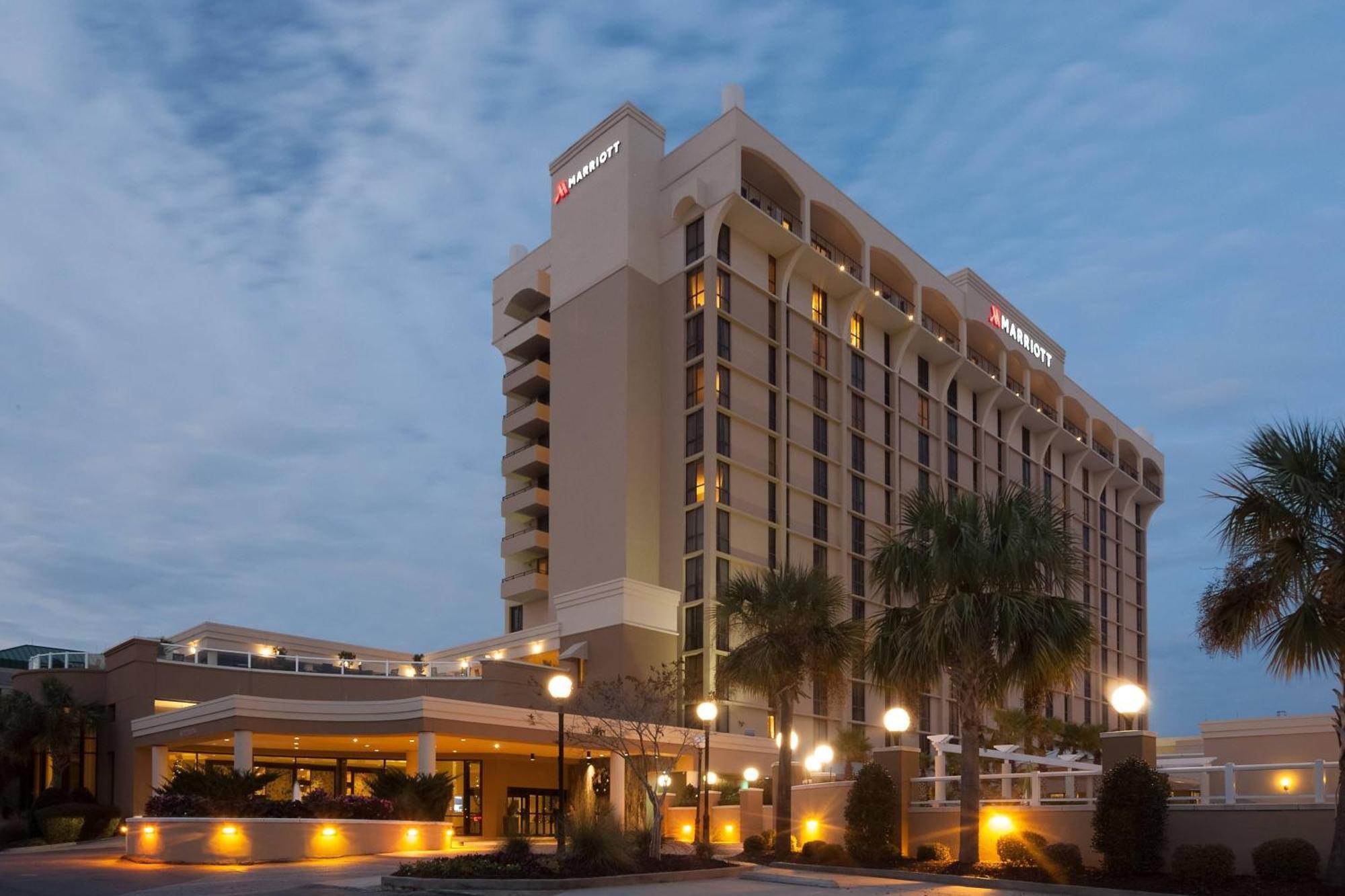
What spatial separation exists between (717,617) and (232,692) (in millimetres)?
22927

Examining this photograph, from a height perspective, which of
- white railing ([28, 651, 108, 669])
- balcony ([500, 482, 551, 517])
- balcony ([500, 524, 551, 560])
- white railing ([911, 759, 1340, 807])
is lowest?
white railing ([911, 759, 1340, 807])

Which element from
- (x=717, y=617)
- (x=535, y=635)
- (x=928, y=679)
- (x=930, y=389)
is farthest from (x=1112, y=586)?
(x=928, y=679)

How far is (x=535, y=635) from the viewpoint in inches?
2522

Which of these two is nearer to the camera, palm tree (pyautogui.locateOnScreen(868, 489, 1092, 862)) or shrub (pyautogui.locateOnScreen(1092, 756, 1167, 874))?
shrub (pyautogui.locateOnScreen(1092, 756, 1167, 874))

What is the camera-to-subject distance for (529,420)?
73562 mm

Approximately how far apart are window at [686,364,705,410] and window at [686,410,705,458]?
0.56m

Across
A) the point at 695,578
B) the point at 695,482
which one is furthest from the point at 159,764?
the point at 695,482

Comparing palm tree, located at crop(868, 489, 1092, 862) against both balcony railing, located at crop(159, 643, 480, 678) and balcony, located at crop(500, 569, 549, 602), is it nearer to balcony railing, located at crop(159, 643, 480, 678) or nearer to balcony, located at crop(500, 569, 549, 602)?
balcony railing, located at crop(159, 643, 480, 678)

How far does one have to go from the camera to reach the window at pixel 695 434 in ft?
211

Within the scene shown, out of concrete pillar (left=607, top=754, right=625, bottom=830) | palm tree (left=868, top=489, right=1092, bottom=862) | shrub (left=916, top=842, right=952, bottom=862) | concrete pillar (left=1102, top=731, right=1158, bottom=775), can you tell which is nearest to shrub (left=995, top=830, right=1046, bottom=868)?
palm tree (left=868, top=489, right=1092, bottom=862)

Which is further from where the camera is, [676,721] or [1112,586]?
[1112,586]

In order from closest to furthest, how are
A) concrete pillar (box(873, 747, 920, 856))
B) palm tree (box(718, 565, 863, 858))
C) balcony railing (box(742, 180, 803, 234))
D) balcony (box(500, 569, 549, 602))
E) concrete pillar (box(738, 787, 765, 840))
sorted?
concrete pillar (box(873, 747, 920, 856)), palm tree (box(718, 565, 863, 858)), concrete pillar (box(738, 787, 765, 840)), balcony railing (box(742, 180, 803, 234)), balcony (box(500, 569, 549, 602))

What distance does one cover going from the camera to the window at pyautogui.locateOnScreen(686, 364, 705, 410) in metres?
64.9

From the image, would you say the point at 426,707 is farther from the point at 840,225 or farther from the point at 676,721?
the point at 840,225
